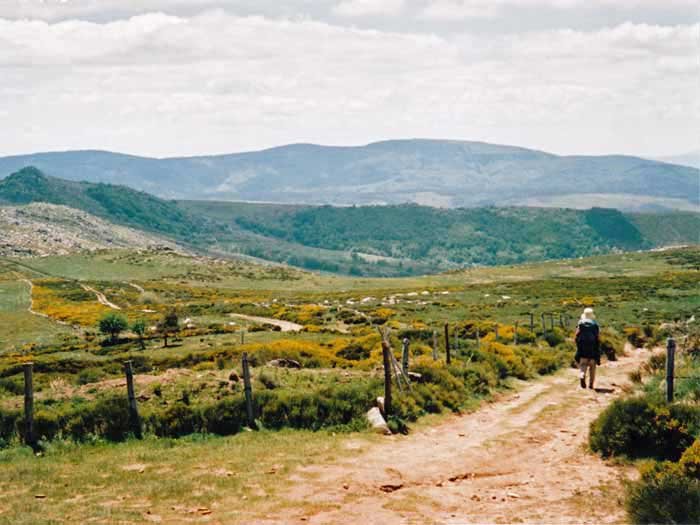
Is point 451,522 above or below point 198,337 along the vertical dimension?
above

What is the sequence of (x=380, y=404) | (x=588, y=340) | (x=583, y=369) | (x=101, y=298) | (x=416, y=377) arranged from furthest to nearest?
(x=101, y=298) → (x=583, y=369) → (x=416, y=377) → (x=588, y=340) → (x=380, y=404)

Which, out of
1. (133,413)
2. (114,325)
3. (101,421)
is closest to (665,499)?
(133,413)

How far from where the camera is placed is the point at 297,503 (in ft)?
42.2

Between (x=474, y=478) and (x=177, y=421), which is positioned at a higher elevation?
(x=474, y=478)

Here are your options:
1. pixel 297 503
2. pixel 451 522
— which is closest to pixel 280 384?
pixel 297 503

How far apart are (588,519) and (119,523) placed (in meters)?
8.29

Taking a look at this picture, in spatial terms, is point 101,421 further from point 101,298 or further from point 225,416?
point 101,298

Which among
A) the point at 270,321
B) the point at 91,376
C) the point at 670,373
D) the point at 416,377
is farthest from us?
the point at 270,321

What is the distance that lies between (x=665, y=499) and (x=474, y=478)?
4291mm

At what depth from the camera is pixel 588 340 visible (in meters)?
22.8

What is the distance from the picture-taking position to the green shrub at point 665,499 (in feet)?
34.5

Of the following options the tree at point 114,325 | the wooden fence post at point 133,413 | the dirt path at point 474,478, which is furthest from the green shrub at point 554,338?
the tree at point 114,325

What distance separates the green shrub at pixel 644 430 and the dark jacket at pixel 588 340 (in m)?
7.03

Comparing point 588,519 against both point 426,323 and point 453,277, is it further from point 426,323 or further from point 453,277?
point 453,277
